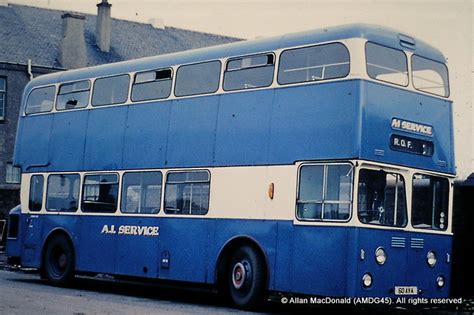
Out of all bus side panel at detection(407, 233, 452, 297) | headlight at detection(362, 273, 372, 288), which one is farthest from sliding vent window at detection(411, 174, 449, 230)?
headlight at detection(362, 273, 372, 288)

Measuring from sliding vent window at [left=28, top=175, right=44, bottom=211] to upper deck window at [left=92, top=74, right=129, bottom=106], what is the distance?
2644 mm

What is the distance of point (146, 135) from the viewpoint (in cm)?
1809

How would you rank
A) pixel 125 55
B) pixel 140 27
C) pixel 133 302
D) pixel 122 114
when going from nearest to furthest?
pixel 133 302, pixel 122 114, pixel 125 55, pixel 140 27

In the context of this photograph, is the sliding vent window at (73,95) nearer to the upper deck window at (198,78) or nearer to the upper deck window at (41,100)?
the upper deck window at (41,100)

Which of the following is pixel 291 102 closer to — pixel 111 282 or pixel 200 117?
pixel 200 117

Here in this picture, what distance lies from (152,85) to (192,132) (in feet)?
5.80

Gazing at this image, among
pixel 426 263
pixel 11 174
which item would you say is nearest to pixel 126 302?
pixel 426 263

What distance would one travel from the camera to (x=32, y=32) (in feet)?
145

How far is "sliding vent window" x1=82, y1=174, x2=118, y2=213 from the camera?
18750mm

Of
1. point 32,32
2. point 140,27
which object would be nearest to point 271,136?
point 32,32

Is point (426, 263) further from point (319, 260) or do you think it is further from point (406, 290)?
point (319, 260)

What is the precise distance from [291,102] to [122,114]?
4.95 meters

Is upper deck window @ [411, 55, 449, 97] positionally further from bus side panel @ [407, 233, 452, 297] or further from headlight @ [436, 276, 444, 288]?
headlight @ [436, 276, 444, 288]

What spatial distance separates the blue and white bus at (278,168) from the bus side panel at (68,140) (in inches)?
7.9
